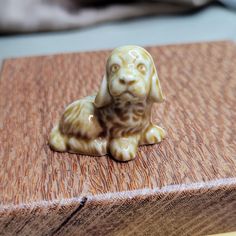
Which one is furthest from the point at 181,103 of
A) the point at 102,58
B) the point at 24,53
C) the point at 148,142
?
the point at 24,53

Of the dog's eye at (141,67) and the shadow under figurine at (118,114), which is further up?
the dog's eye at (141,67)

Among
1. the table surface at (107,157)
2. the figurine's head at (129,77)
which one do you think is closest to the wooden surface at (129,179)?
the table surface at (107,157)

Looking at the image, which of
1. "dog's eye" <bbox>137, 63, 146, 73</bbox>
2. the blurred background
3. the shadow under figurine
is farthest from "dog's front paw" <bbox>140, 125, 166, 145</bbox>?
the blurred background

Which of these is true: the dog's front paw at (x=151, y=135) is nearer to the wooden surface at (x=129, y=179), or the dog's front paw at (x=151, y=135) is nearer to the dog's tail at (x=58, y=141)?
the wooden surface at (x=129, y=179)

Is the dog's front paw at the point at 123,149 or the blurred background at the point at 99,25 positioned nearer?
the dog's front paw at the point at 123,149

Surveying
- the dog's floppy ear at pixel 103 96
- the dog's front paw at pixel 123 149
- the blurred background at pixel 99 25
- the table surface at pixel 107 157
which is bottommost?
the blurred background at pixel 99 25

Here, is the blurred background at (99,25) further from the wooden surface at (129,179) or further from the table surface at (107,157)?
the wooden surface at (129,179)

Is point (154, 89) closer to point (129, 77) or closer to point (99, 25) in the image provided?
point (129, 77)
